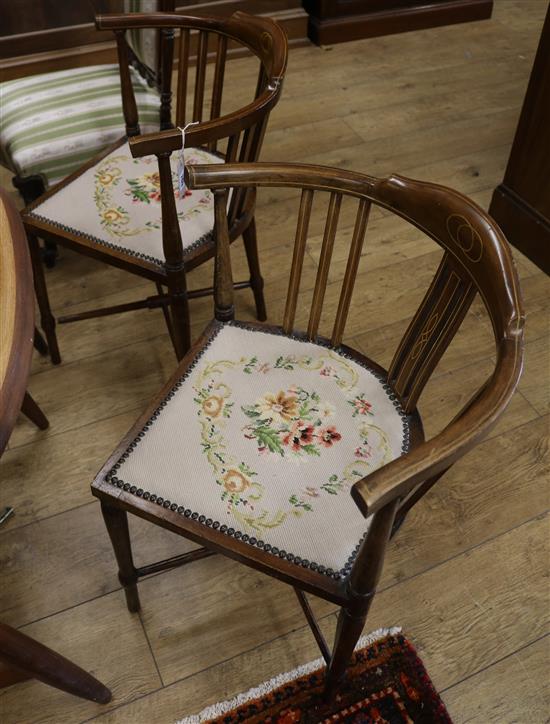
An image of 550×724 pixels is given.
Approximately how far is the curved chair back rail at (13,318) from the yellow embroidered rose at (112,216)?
15.2 inches

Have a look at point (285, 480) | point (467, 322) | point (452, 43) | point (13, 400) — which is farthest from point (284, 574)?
point (452, 43)

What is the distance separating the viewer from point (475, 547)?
142 cm

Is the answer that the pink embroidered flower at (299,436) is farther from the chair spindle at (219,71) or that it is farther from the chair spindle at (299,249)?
the chair spindle at (219,71)

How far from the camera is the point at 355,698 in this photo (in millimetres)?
1223

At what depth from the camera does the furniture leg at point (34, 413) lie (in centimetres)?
154

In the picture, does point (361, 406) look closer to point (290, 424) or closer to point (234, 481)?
point (290, 424)

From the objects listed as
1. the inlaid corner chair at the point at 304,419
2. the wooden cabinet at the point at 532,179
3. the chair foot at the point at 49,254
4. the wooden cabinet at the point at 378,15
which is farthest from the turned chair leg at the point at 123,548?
the wooden cabinet at the point at 378,15

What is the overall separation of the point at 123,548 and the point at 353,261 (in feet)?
2.05

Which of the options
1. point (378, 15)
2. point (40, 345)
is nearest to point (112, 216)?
point (40, 345)

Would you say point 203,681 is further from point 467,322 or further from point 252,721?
point 467,322

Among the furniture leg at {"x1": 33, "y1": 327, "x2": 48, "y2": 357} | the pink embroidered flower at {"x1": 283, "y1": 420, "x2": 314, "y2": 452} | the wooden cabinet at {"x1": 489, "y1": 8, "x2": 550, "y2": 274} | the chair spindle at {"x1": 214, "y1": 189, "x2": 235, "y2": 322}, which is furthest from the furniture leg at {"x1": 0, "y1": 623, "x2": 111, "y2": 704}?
the wooden cabinet at {"x1": 489, "y1": 8, "x2": 550, "y2": 274}

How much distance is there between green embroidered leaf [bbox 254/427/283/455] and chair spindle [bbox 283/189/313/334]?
22 cm

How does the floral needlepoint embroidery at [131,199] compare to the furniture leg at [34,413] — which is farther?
the furniture leg at [34,413]

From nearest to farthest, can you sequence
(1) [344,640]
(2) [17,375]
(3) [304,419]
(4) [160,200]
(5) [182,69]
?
(2) [17,375] → (1) [344,640] → (3) [304,419] → (4) [160,200] → (5) [182,69]
